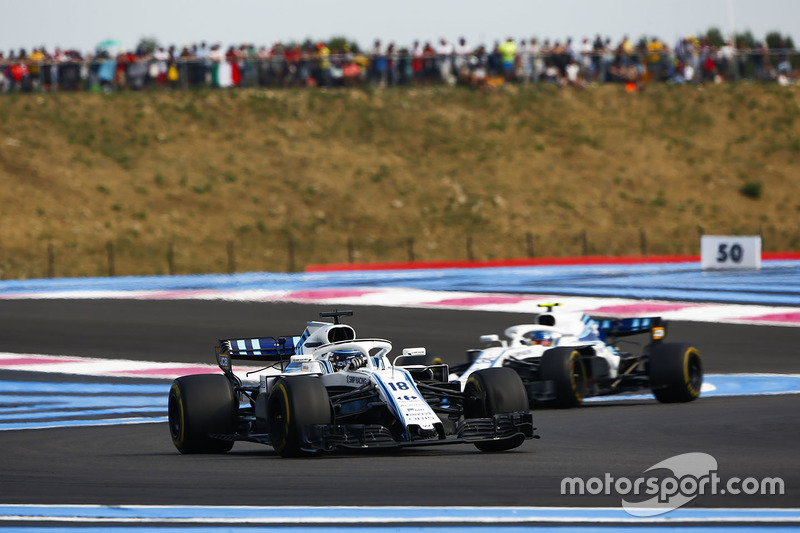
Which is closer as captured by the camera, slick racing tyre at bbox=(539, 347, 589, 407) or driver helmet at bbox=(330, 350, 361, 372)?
driver helmet at bbox=(330, 350, 361, 372)

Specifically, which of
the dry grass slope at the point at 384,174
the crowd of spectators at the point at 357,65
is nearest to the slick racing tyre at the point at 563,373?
the dry grass slope at the point at 384,174

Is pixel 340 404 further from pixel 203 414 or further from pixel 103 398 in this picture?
pixel 103 398

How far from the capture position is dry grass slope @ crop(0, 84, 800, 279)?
45438 millimetres

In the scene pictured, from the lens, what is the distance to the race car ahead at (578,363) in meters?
15.0

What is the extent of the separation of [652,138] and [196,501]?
157 feet

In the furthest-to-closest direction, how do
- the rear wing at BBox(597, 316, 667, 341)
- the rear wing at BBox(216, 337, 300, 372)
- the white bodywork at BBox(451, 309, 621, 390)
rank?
the rear wing at BBox(597, 316, 667, 341) → the white bodywork at BBox(451, 309, 621, 390) → the rear wing at BBox(216, 337, 300, 372)

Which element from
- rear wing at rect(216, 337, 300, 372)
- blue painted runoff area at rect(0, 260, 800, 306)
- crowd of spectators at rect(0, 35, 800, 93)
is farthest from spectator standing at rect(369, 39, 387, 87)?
rear wing at rect(216, 337, 300, 372)

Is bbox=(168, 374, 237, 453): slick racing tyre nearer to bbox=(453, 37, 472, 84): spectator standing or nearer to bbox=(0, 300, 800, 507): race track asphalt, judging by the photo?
bbox=(0, 300, 800, 507): race track asphalt

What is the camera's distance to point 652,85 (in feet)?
184

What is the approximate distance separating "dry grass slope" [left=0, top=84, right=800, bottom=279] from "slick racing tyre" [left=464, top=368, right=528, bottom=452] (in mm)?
31846

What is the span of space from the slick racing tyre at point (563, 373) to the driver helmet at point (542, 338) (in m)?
0.82

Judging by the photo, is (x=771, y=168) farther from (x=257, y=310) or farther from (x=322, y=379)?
(x=322, y=379)

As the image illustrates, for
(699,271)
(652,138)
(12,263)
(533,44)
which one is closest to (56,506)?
(699,271)

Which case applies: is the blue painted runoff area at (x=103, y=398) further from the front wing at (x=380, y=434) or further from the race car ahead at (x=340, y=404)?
the front wing at (x=380, y=434)
